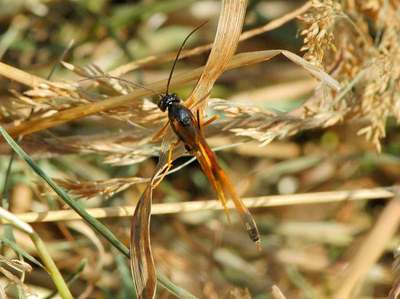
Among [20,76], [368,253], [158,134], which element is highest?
[20,76]

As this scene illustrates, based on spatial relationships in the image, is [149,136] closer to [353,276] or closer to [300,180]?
[353,276]

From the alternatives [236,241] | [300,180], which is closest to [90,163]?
[236,241]

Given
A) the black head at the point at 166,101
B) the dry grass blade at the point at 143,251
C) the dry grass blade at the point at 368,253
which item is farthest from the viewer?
the dry grass blade at the point at 368,253

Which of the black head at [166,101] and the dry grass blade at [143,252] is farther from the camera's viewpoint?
the black head at [166,101]

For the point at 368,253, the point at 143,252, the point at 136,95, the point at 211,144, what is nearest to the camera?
the point at 143,252

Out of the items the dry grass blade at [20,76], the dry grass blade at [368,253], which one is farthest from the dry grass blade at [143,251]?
the dry grass blade at [368,253]

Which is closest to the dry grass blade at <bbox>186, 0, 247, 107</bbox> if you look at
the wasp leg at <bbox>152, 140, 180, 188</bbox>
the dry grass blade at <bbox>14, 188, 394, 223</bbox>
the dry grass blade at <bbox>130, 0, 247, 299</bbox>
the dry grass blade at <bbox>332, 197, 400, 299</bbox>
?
the dry grass blade at <bbox>130, 0, 247, 299</bbox>

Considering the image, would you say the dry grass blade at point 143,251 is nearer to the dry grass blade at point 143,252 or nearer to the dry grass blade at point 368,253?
the dry grass blade at point 143,252

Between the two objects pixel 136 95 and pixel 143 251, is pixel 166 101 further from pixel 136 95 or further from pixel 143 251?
pixel 143 251

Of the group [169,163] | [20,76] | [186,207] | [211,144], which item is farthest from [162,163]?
[211,144]
